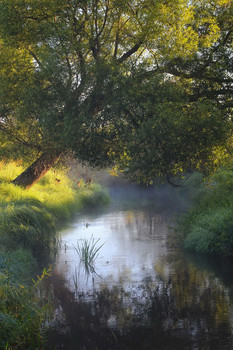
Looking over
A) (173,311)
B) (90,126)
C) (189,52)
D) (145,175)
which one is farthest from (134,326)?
(189,52)

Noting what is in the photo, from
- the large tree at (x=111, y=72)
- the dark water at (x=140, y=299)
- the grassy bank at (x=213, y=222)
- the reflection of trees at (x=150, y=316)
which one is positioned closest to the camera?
the reflection of trees at (x=150, y=316)

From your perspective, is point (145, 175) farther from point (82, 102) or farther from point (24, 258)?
point (24, 258)

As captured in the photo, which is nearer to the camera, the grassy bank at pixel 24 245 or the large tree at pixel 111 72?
the grassy bank at pixel 24 245

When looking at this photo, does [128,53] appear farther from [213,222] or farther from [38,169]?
[213,222]

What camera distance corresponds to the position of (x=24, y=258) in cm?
1249

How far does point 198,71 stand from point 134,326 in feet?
26.6

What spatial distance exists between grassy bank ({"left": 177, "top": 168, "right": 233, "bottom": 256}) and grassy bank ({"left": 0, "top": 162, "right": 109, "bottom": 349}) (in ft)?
16.5

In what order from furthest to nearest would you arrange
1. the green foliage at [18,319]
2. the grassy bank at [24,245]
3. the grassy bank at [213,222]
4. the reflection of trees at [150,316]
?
1. the grassy bank at [213,222]
2. the reflection of trees at [150,316]
3. the grassy bank at [24,245]
4. the green foliage at [18,319]

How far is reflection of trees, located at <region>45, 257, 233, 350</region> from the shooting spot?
27.5 feet

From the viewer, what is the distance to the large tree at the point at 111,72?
39.7ft

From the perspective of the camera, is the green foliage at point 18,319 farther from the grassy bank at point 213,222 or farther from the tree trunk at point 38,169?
the tree trunk at point 38,169

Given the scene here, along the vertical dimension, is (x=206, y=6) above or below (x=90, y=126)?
above

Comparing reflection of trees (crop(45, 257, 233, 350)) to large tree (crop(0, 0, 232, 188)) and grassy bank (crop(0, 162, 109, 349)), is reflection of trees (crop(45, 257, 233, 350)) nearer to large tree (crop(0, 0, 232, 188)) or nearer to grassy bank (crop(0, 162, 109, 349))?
grassy bank (crop(0, 162, 109, 349))

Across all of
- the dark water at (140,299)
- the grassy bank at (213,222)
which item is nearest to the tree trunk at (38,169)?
the dark water at (140,299)
